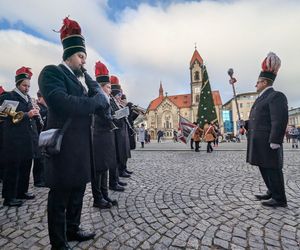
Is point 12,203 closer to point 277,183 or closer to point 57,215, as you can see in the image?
point 57,215

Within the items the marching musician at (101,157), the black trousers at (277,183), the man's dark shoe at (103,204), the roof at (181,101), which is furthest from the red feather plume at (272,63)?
the roof at (181,101)

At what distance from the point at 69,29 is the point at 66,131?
3.89ft

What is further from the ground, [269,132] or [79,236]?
[269,132]

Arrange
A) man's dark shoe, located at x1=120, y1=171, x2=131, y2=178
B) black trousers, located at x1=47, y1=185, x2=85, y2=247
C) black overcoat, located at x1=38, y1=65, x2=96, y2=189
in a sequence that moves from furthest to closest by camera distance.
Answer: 1. man's dark shoe, located at x1=120, y1=171, x2=131, y2=178
2. black trousers, located at x1=47, y1=185, x2=85, y2=247
3. black overcoat, located at x1=38, y1=65, x2=96, y2=189

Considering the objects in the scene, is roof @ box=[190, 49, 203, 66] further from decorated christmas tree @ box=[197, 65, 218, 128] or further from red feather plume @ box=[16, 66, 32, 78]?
red feather plume @ box=[16, 66, 32, 78]

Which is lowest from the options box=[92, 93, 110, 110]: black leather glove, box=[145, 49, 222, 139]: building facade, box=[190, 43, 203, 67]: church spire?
box=[92, 93, 110, 110]: black leather glove

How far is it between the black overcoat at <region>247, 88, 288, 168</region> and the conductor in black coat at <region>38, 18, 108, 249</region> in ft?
8.91

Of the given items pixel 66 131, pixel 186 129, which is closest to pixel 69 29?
pixel 66 131

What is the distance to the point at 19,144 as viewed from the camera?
4.04 m

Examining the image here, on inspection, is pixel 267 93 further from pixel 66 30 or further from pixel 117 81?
pixel 117 81

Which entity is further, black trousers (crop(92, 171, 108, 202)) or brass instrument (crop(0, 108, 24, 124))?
brass instrument (crop(0, 108, 24, 124))

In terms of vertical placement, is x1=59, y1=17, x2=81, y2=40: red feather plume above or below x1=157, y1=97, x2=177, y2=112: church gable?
below

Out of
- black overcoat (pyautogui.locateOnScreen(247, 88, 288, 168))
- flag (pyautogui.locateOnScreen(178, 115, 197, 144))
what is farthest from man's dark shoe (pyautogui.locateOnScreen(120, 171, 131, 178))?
flag (pyautogui.locateOnScreen(178, 115, 197, 144))

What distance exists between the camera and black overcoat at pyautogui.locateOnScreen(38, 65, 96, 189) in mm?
2107
